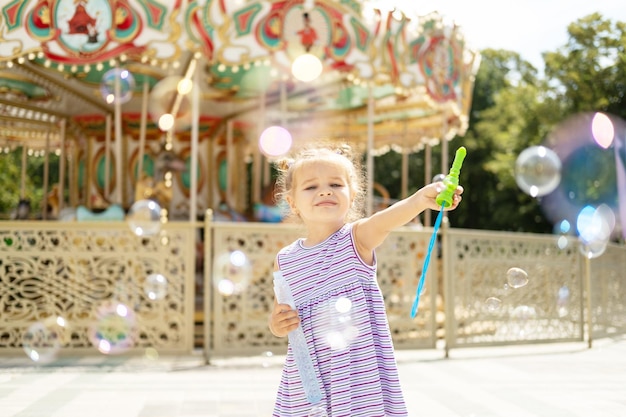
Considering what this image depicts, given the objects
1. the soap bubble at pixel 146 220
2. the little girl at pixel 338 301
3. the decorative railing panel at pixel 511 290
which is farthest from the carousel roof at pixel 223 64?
the little girl at pixel 338 301

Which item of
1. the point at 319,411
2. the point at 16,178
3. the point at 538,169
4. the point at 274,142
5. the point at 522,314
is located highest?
the point at 16,178

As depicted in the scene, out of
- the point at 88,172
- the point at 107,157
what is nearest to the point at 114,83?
the point at 107,157

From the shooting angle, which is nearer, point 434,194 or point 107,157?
point 434,194

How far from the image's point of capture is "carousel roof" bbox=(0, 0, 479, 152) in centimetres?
811

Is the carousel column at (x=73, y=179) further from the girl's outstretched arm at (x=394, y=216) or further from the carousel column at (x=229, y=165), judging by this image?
the girl's outstretched arm at (x=394, y=216)

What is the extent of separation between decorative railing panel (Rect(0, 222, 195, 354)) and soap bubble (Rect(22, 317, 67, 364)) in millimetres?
11

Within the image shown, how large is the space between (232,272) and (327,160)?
17.2 ft

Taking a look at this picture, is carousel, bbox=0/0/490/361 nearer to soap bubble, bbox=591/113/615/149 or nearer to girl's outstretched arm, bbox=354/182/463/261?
girl's outstretched arm, bbox=354/182/463/261

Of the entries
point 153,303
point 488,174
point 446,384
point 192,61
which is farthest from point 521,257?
point 488,174

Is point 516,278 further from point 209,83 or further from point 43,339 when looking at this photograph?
point 209,83

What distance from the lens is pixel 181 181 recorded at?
1279 cm

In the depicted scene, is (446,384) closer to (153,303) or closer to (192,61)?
(153,303)

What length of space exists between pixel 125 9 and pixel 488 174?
27.9 metres

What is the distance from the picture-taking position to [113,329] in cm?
796
